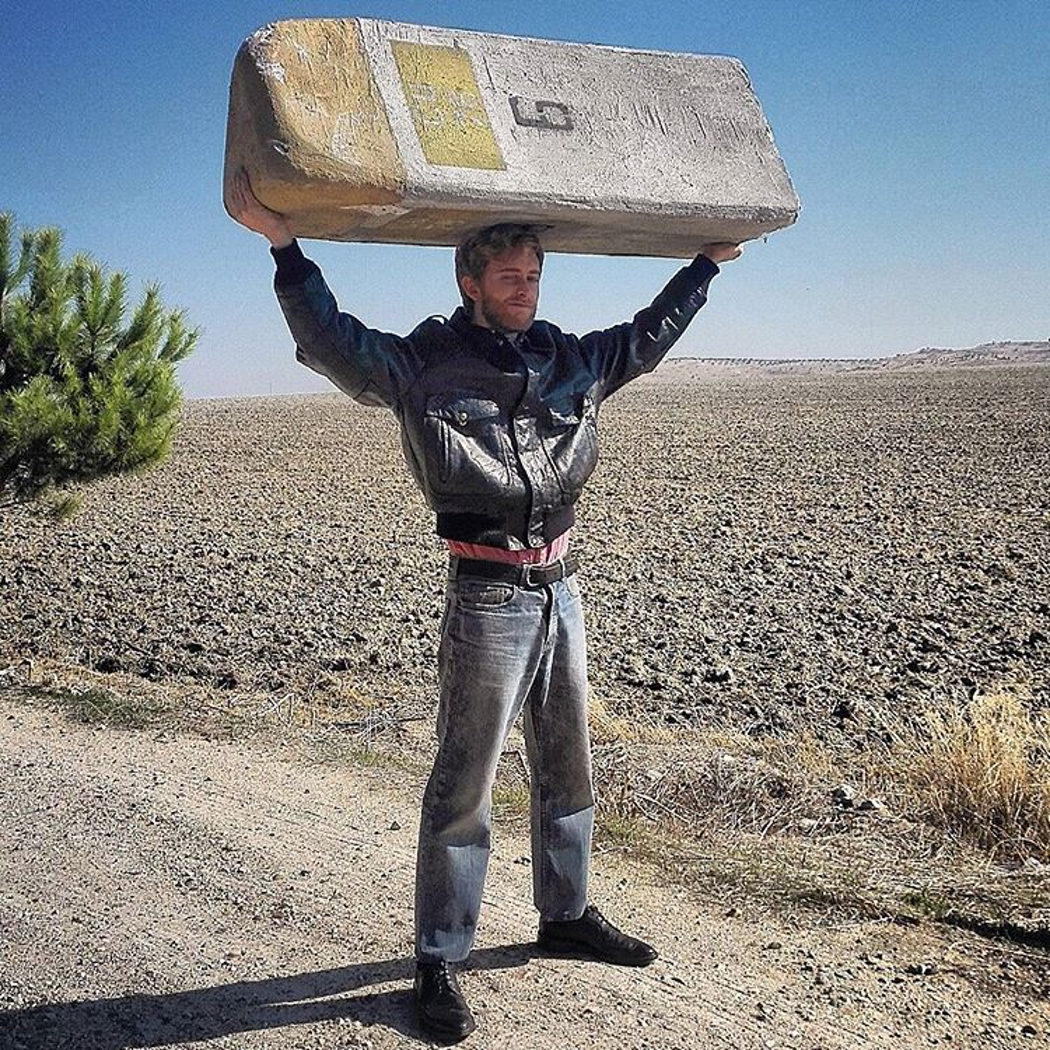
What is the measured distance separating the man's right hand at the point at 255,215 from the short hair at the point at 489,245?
0.53 meters

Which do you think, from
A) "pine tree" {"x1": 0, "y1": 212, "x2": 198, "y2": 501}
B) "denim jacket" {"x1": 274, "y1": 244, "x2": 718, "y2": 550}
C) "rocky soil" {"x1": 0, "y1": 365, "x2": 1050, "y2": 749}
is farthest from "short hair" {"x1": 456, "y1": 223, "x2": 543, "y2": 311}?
"pine tree" {"x1": 0, "y1": 212, "x2": 198, "y2": 501}

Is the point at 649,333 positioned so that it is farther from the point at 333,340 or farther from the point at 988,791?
the point at 988,791

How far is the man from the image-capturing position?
12.2ft

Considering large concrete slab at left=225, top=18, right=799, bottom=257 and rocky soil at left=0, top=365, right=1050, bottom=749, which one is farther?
rocky soil at left=0, top=365, right=1050, bottom=749

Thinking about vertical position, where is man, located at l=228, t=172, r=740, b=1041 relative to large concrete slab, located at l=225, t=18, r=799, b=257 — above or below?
below

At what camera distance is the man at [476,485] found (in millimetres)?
3729

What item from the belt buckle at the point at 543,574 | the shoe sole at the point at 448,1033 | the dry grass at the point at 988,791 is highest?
the belt buckle at the point at 543,574

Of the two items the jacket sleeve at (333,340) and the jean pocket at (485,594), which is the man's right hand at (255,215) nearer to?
the jacket sleeve at (333,340)

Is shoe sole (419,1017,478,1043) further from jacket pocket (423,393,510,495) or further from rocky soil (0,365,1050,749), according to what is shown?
rocky soil (0,365,1050,749)

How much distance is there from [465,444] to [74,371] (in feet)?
20.6

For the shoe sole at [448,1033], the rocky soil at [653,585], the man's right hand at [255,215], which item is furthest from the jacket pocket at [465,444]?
the rocky soil at [653,585]

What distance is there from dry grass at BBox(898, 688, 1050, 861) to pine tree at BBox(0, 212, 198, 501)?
19.7 feet

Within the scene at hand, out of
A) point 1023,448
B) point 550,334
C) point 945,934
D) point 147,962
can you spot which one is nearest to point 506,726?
point 550,334

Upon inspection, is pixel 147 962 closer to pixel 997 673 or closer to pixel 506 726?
pixel 506 726
